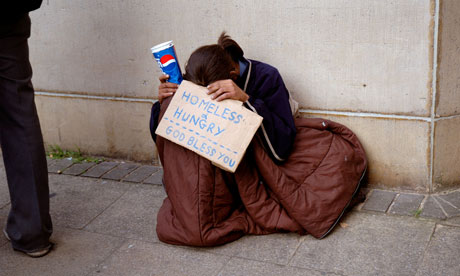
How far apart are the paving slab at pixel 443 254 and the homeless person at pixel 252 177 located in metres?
0.51

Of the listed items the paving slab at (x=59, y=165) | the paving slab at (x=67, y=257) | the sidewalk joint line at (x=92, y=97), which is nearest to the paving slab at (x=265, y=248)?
the paving slab at (x=67, y=257)

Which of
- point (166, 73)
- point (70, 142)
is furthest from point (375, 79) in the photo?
point (70, 142)

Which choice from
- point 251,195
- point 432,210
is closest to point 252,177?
point 251,195

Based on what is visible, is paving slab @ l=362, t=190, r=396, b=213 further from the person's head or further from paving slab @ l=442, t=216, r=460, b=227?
the person's head

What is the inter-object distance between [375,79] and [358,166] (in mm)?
534

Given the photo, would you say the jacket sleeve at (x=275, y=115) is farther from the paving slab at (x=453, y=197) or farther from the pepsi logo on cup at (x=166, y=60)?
the paving slab at (x=453, y=197)

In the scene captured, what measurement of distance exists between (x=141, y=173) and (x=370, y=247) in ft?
6.11

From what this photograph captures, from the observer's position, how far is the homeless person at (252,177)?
3.19m

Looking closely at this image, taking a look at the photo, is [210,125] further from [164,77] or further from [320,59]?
[320,59]

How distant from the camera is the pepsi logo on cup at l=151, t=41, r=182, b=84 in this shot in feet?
10.3

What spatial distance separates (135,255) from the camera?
3.18 meters

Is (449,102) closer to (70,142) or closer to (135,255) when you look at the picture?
(135,255)

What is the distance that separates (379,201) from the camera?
3.55 m

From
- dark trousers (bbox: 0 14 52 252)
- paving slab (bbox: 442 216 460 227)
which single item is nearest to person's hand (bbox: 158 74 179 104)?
dark trousers (bbox: 0 14 52 252)
